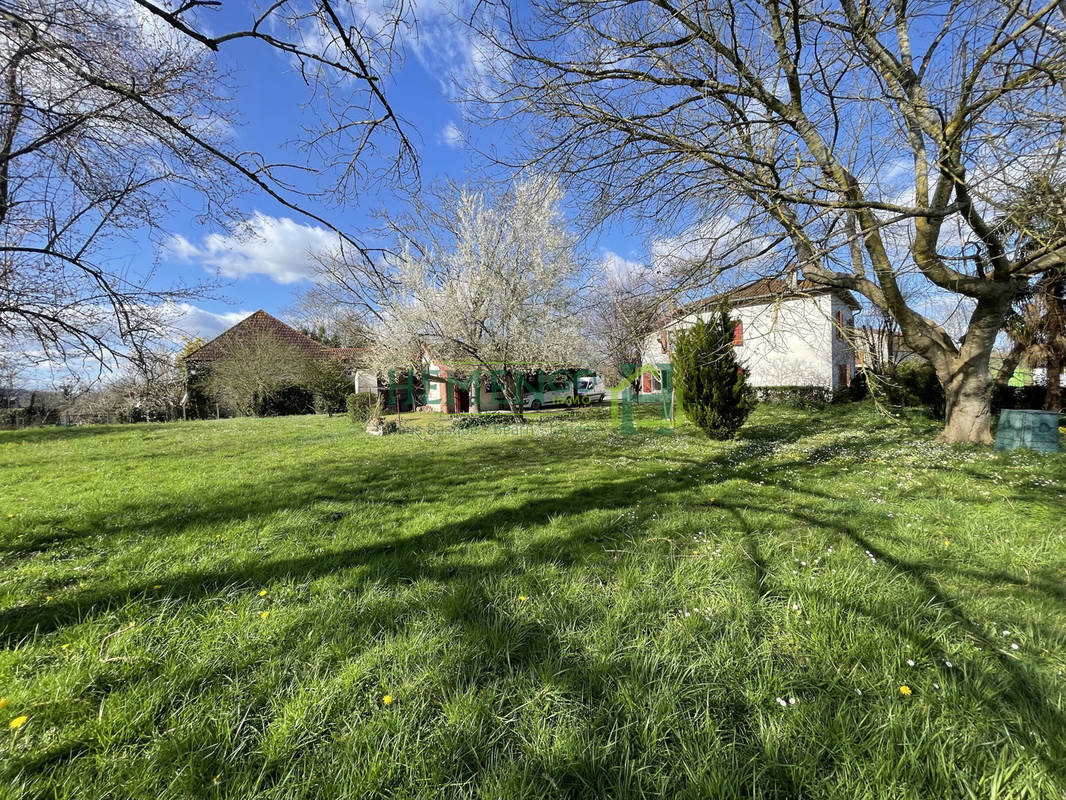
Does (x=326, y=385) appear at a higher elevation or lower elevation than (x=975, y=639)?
higher

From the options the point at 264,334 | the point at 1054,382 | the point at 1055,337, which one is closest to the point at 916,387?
the point at 1054,382

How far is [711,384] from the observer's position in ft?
30.2

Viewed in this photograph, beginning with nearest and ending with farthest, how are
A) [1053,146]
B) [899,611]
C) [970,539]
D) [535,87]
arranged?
[899,611] < [970,539] < [1053,146] < [535,87]

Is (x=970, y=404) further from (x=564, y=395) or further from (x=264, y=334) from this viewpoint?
(x=264, y=334)

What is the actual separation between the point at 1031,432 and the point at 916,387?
30.6 ft

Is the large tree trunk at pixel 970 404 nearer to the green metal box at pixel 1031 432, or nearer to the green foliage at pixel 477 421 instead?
the green metal box at pixel 1031 432

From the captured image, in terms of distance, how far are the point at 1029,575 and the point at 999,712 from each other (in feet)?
6.13

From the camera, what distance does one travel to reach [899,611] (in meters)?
2.09

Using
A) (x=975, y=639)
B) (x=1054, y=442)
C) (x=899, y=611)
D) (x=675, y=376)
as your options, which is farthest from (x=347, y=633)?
(x=1054, y=442)

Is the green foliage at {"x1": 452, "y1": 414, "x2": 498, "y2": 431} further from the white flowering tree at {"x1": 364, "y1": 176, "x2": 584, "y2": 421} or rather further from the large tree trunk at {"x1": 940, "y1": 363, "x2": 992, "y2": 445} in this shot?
the large tree trunk at {"x1": 940, "y1": 363, "x2": 992, "y2": 445}

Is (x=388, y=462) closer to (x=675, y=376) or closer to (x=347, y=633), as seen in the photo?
(x=347, y=633)

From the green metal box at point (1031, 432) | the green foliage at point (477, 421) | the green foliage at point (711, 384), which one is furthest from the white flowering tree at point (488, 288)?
the green metal box at point (1031, 432)

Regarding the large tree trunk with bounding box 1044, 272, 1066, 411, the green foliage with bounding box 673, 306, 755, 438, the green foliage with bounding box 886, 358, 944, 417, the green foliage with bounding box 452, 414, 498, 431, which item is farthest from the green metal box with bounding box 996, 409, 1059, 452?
the green foliage with bounding box 452, 414, 498, 431

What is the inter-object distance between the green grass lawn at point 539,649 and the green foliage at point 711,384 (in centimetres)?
493
